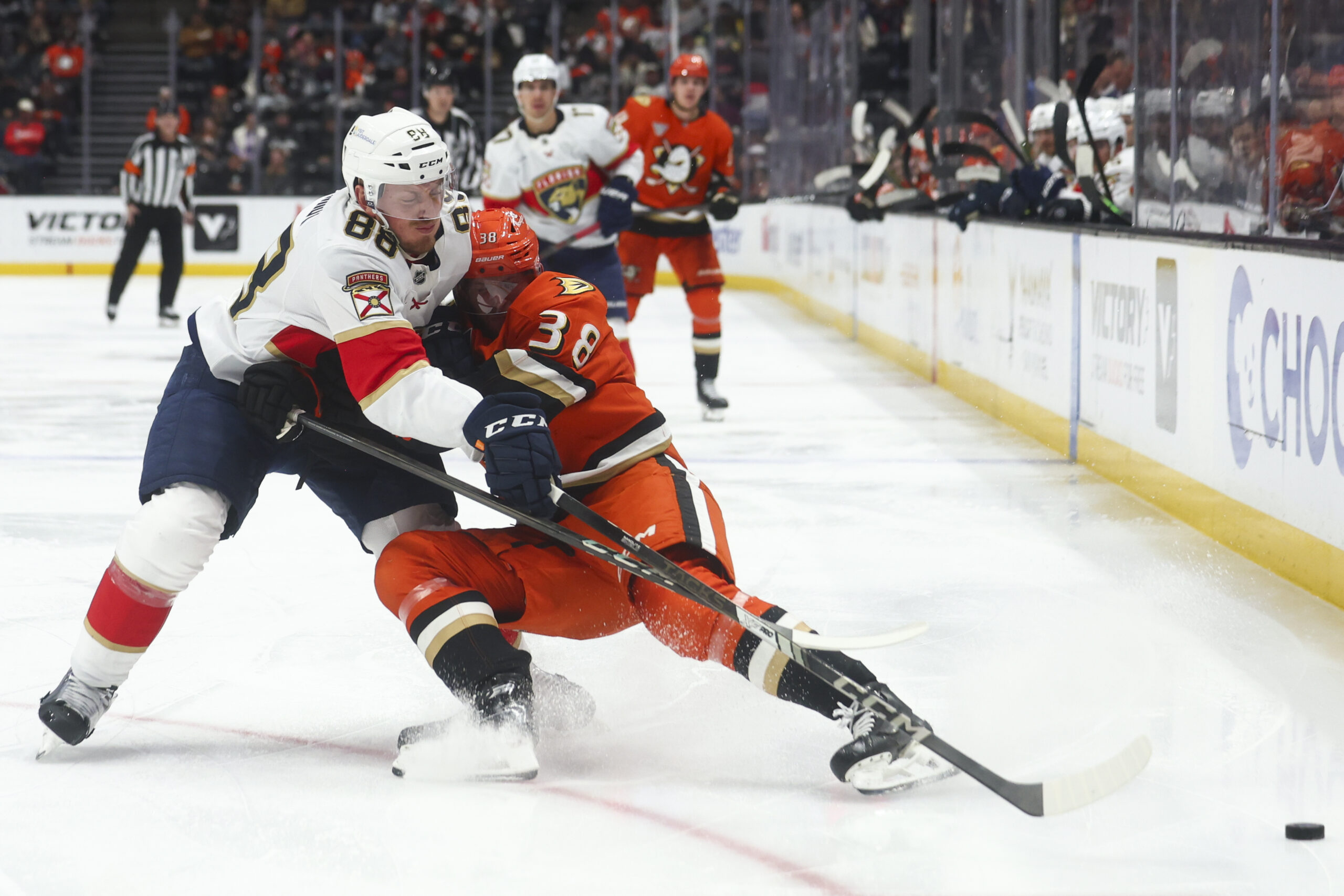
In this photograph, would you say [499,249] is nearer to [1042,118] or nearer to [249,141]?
[1042,118]

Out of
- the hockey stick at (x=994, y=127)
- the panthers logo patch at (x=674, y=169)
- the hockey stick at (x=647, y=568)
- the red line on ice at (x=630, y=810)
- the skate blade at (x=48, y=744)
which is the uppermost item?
the hockey stick at (x=994, y=127)

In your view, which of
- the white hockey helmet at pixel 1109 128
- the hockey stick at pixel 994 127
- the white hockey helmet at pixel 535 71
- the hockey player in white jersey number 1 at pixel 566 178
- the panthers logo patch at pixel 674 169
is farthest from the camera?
the panthers logo patch at pixel 674 169

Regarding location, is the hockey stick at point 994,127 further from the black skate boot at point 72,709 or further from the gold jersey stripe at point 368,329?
the black skate boot at point 72,709

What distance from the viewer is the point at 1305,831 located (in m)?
1.97

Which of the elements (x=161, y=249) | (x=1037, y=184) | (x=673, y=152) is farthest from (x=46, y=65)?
→ (x=1037, y=184)

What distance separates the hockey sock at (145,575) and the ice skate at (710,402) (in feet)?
12.8

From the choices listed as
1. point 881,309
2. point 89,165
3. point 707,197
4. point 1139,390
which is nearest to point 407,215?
point 1139,390

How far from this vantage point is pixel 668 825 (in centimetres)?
204

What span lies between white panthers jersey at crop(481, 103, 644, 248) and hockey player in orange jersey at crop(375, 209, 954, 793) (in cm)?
338

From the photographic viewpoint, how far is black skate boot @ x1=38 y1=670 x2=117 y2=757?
90.2 inches

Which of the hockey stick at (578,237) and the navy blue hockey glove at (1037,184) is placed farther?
the hockey stick at (578,237)

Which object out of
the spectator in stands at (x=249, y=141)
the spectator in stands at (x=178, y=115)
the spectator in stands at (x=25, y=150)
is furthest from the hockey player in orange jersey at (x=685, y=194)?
the spectator in stands at (x=25, y=150)

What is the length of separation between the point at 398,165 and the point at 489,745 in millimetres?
859

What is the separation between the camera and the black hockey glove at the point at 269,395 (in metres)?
2.32
